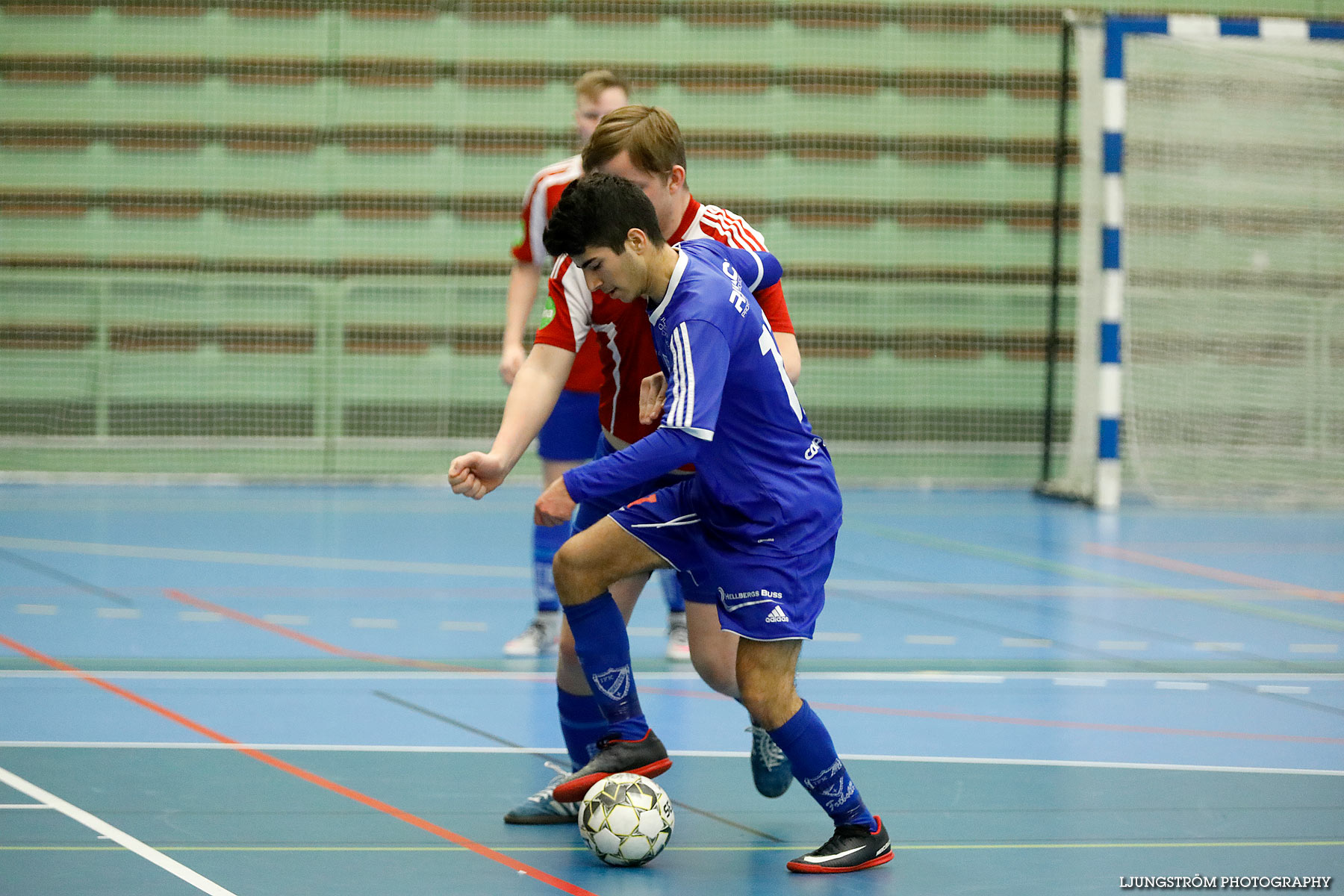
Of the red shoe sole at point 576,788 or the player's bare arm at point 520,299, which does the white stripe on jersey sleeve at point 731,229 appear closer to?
the red shoe sole at point 576,788

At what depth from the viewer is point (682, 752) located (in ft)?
13.2

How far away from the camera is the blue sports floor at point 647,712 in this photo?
3084 millimetres

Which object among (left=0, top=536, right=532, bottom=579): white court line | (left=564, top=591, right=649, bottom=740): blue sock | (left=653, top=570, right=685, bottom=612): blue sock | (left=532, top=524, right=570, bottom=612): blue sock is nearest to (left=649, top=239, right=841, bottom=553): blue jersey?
(left=564, top=591, right=649, bottom=740): blue sock

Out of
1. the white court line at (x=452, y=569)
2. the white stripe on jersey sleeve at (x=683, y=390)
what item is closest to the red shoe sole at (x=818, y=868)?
the white stripe on jersey sleeve at (x=683, y=390)

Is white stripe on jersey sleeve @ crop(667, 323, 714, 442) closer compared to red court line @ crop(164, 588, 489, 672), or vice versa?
white stripe on jersey sleeve @ crop(667, 323, 714, 442)

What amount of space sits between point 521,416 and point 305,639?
8.07ft

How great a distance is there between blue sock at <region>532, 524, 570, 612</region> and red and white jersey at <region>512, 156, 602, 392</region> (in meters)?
0.55

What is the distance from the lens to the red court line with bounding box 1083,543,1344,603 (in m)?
6.80

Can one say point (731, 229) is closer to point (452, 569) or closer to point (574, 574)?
point (574, 574)

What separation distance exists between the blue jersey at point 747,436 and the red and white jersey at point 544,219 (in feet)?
6.61

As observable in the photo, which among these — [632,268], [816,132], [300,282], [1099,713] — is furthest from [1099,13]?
[632,268]

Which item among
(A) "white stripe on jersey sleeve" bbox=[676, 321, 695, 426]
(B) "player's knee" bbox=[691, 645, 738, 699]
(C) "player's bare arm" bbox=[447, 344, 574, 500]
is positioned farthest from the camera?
(B) "player's knee" bbox=[691, 645, 738, 699]

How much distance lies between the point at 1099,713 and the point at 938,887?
1.76 m

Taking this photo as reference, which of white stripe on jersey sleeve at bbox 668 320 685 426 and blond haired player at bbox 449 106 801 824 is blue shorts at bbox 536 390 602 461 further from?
white stripe on jersey sleeve at bbox 668 320 685 426
